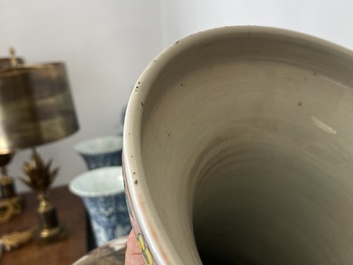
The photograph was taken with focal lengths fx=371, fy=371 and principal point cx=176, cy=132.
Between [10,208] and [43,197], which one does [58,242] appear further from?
[10,208]

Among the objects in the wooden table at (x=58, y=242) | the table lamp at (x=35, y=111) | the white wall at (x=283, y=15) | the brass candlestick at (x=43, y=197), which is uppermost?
the white wall at (x=283, y=15)

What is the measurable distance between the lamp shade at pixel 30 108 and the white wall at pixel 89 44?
44 centimetres

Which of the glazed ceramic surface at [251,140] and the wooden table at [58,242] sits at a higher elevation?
the glazed ceramic surface at [251,140]

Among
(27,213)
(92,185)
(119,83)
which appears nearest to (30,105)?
(92,185)

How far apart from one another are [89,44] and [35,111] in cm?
54

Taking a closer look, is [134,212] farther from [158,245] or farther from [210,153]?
[210,153]

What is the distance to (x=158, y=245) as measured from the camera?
18cm

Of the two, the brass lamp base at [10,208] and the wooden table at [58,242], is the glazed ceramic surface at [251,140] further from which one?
the brass lamp base at [10,208]

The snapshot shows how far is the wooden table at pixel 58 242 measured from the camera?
0.86 metres

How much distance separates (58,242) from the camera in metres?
0.92

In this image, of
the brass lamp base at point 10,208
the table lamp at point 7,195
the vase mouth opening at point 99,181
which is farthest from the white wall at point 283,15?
the brass lamp base at point 10,208

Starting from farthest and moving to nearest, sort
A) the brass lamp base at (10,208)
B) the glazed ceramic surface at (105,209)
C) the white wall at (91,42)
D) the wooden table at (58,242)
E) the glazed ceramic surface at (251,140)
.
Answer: the white wall at (91,42), the brass lamp base at (10,208), the wooden table at (58,242), the glazed ceramic surface at (105,209), the glazed ceramic surface at (251,140)

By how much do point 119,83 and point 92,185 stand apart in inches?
23.2

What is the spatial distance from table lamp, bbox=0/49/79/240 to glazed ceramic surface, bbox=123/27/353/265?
1.79 feet
